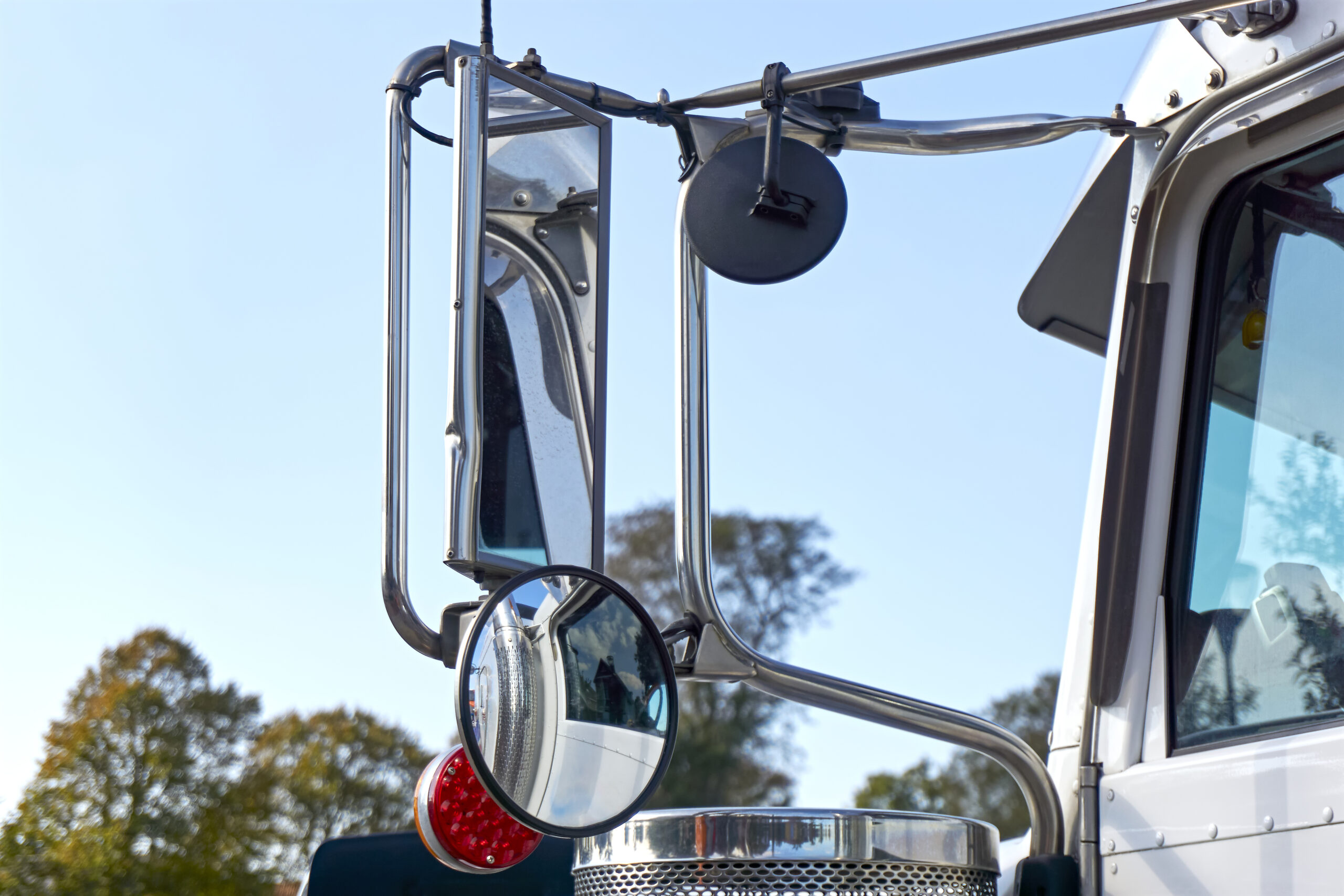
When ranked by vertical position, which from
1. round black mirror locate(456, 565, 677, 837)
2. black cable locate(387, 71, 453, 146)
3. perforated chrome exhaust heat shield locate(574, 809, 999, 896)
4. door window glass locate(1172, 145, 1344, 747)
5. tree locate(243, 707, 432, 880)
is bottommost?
perforated chrome exhaust heat shield locate(574, 809, 999, 896)

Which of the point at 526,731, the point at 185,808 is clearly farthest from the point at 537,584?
the point at 185,808

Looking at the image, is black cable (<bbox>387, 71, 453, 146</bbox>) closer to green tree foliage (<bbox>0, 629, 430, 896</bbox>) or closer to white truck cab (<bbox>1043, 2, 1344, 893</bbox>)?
white truck cab (<bbox>1043, 2, 1344, 893</bbox>)

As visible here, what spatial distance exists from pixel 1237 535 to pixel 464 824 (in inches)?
35.7

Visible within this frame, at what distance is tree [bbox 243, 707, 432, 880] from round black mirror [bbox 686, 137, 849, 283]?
14.9m

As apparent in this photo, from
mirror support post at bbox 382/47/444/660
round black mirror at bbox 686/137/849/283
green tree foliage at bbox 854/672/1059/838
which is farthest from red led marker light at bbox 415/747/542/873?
green tree foliage at bbox 854/672/1059/838

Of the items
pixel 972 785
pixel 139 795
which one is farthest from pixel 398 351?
pixel 972 785

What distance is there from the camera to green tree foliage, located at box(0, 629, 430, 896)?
13836mm

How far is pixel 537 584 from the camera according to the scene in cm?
124

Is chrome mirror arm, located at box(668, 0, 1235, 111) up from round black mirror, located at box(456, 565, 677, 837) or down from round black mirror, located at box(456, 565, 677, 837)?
up

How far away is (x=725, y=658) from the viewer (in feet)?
4.81

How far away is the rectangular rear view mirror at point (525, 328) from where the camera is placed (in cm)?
127

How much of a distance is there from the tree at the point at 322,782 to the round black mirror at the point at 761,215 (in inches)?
586

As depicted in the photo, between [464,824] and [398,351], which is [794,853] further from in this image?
[398,351]

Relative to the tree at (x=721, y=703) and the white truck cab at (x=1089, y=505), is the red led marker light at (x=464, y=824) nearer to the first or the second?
the white truck cab at (x=1089, y=505)
